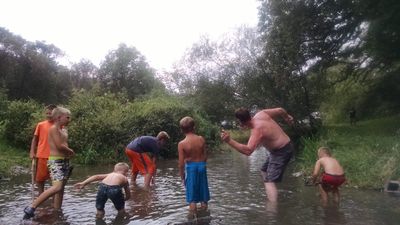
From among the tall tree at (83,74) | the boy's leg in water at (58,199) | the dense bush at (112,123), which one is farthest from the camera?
the tall tree at (83,74)

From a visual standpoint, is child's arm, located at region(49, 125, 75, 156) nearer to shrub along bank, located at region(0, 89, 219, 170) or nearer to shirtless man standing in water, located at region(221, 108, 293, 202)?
shirtless man standing in water, located at region(221, 108, 293, 202)

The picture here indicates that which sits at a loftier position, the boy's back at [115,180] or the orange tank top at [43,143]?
the orange tank top at [43,143]

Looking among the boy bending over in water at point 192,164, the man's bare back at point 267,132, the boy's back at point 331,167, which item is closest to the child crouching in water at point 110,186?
the boy bending over in water at point 192,164

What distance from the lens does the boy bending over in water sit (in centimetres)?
704

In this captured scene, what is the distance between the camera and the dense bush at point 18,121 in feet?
61.6

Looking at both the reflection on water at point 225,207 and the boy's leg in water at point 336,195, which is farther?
the boy's leg in water at point 336,195

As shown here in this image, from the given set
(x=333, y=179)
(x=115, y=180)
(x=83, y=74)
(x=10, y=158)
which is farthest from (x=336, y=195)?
(x=83, y=74)

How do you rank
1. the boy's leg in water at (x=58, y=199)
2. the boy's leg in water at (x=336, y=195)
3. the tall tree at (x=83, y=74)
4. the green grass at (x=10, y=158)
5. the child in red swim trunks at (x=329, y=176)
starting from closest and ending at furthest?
the boy's leg in water at (x=58, y=199) → the child in red swim trunks at (x=329, y=176) → the boy's leg in water at (x=336, y=195) → the green grass at (x=10, y=158) → the tall tree at (x=83, y=74)

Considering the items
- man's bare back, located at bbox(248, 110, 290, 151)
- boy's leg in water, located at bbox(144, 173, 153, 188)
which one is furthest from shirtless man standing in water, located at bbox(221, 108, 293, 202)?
boy's leg in water, located at bbox(144, 173, 153, 188)

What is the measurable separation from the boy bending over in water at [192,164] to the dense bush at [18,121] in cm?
1316

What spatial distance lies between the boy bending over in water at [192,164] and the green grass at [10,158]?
305 inches

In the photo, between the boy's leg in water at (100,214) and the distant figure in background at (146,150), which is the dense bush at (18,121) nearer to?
the distant figure in background at (146,150)

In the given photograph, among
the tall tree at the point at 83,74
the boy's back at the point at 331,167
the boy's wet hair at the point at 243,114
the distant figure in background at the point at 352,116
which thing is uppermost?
the tall tree at the point at 83,74

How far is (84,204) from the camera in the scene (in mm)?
8516
